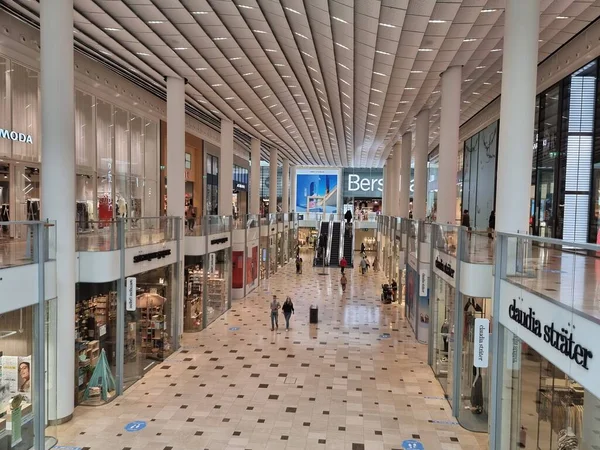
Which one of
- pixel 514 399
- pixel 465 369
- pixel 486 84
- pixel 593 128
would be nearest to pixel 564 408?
pixel 514 399

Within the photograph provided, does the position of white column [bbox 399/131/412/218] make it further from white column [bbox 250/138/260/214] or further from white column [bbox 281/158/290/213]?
white column [bbox 281/158/290/213]

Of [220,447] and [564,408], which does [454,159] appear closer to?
[564,408]

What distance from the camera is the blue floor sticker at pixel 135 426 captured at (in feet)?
26.3

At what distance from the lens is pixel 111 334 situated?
9836mm

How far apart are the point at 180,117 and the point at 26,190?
444 cm

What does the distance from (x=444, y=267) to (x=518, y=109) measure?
4.10 meters

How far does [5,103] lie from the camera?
11.0 m

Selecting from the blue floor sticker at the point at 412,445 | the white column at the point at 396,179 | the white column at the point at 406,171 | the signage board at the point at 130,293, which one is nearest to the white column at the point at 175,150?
the signage board at the point at 130,293

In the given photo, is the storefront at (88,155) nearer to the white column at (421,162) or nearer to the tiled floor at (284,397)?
the tiled floor at (284,397)

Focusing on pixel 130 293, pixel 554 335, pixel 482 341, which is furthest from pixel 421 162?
pixel 554 335

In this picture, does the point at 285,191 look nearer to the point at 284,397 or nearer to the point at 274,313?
the point at 274,313

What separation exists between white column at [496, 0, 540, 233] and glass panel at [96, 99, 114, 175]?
12581 mm

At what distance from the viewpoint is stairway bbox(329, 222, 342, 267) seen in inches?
1264

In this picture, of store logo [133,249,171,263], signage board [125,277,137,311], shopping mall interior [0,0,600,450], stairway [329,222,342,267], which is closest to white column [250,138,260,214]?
shopping mall interior [0,0,600,450]
